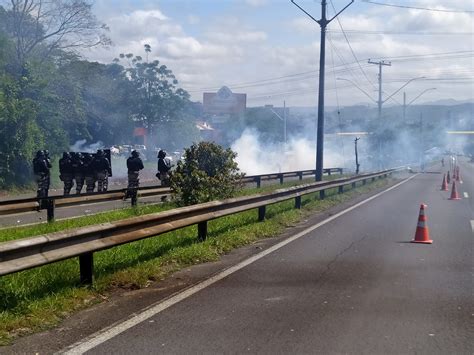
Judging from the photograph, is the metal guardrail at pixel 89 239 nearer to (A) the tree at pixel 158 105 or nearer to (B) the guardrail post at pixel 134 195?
(B) the guardrail post at pixel 134 195

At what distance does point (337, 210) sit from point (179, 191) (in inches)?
211

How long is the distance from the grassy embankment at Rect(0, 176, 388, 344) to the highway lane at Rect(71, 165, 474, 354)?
0.91m

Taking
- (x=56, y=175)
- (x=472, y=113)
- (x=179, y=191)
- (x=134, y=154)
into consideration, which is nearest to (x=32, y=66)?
(x=56, y=175)

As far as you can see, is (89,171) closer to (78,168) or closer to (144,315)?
(78,168)

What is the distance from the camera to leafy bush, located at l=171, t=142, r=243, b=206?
53.9 feet

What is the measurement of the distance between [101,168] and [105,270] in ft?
48.4

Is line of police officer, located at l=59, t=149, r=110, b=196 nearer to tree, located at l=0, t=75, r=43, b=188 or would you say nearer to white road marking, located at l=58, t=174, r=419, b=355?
tree, located at l=0, t=75, r=43, b=188

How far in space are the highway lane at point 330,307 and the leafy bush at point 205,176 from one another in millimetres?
4944

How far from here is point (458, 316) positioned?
6.80 m

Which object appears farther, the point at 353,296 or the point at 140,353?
the point at 353,296

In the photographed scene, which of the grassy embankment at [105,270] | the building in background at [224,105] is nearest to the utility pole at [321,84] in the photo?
the grassy embankment at [105,270]

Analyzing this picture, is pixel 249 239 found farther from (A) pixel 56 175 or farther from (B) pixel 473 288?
(A) pixel 56 175

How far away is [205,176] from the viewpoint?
16578 millimetres

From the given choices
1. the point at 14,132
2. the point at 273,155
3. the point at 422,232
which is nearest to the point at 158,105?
the point at 273,155
